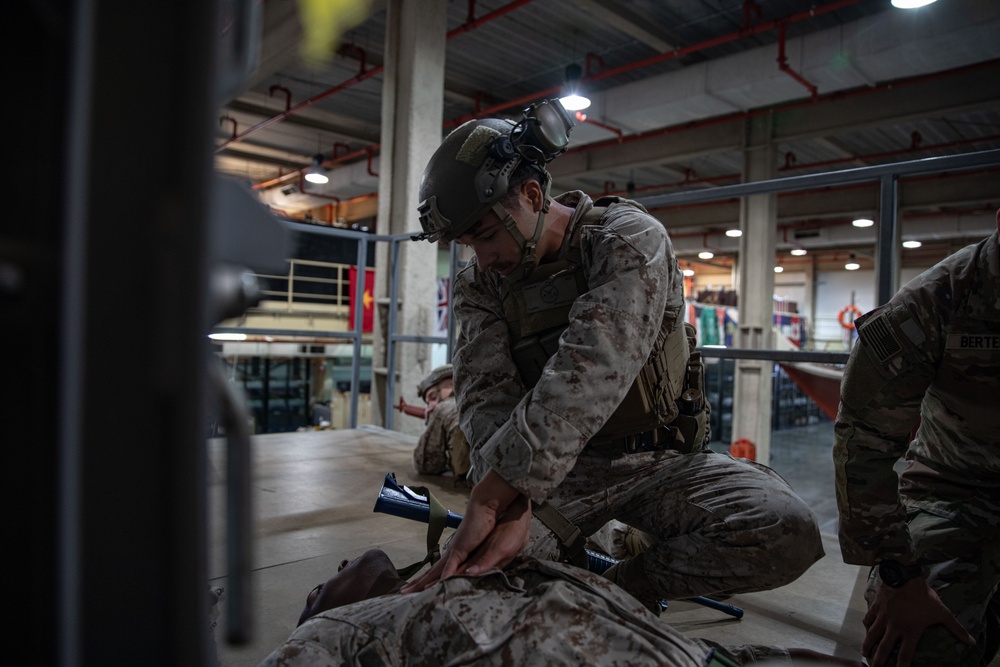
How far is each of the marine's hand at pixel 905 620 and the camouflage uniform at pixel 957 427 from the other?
2.3 inches

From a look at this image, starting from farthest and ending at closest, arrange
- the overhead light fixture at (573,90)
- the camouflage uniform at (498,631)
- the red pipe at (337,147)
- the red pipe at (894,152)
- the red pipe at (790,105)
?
the red pipe at (337,147) < the red pipe at (894,152) < the red pipe at (790,105) < the overhead light fixture at (573,90) < the camouflage uniform at (498,631)

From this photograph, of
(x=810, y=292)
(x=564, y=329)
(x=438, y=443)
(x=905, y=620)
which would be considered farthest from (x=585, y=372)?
(x=810, y=292)

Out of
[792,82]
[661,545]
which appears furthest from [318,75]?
[661,545]

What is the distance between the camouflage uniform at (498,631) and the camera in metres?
0.88

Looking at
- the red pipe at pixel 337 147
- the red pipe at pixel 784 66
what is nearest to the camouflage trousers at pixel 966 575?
the red pipe at pixel 784 66

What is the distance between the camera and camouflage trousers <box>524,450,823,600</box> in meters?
1.31

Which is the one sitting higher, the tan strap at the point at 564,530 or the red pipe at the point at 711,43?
the red pipe at the point at 711,43

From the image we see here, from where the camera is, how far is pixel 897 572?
4.26 ft

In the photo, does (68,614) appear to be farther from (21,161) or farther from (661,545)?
(661,545)

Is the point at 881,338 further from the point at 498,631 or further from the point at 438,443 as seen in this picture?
the point at 438,443

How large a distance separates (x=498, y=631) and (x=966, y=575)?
1075mm

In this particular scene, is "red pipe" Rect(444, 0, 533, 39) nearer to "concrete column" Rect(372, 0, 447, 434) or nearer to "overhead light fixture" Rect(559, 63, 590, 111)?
"concrete column" Rect(372, 0, 447, 434)

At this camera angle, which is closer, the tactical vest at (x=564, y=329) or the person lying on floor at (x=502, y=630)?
the person lying on floor at (x=502, y=630)

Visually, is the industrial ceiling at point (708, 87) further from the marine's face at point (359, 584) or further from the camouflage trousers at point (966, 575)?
the marine's face at point (359, 584)
